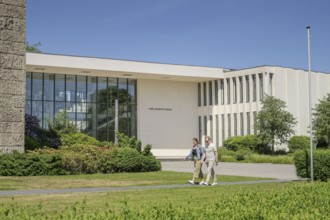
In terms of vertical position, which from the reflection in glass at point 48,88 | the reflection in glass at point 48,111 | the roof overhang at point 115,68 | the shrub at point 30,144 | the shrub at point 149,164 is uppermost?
the roof overhang at point 115,68

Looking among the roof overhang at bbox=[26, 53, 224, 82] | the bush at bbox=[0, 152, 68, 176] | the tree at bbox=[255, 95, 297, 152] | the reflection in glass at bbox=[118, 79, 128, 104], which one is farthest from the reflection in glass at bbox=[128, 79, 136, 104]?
the bush at bbox=[0, 152, 68, 176]

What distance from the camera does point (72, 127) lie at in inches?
1773

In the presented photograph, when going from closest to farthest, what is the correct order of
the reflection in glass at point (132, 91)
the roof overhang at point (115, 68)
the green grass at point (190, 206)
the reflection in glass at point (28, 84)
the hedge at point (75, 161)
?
1. the green grass at point (190, 206)
2. the hedge at point (75, 161)
3. the roof overhang at point (115, 68)
4. the reflection in glass at point (28, 84)
5. the reflection in glass at point (132, 91)

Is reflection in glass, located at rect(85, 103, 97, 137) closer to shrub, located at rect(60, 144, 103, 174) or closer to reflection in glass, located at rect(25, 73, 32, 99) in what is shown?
reflection in glass, located at rect(25, 73, 32, 99)

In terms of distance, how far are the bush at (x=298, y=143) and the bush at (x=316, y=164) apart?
82.5 ft

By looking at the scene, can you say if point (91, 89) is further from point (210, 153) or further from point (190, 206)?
point (190, 206)

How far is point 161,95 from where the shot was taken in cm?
5447

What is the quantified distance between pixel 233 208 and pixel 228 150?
3996 cm

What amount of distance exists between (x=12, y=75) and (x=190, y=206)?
60.6ft

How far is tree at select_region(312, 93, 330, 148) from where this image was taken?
44.3m

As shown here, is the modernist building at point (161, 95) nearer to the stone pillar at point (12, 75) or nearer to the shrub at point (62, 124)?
the shrub at point (62, 124)

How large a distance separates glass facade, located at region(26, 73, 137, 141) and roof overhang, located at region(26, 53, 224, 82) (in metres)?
1.14

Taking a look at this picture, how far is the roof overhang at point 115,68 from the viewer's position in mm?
45156

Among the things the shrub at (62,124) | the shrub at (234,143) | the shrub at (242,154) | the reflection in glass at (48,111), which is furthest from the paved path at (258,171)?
the reflection in glass at (48,111)
